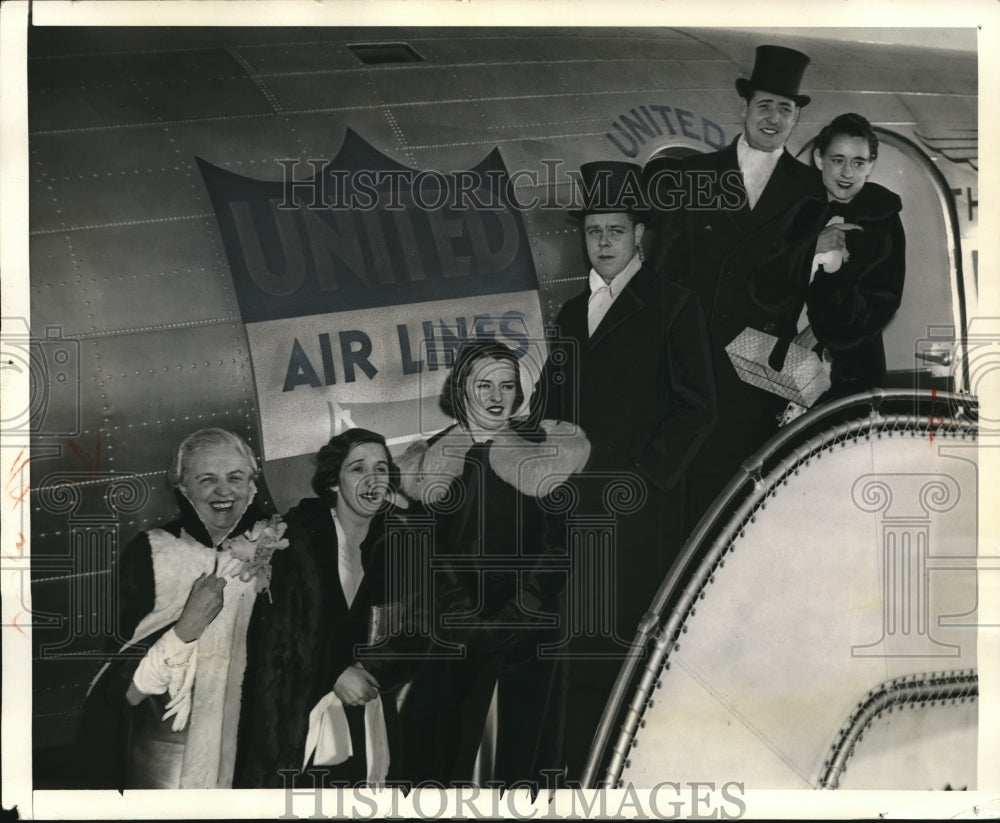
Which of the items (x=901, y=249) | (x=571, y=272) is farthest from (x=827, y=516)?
(x=571, y=272)

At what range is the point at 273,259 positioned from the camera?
12.2 ft

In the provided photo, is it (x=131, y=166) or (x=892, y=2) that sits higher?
(x=892, y=2)

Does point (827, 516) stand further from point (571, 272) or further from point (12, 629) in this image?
point (12, 629)

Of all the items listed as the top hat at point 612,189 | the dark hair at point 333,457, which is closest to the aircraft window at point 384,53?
the top hat at point 612,189

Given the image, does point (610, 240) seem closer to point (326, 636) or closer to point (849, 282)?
point (849, 282)

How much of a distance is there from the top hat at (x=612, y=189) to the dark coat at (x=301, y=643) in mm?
1373

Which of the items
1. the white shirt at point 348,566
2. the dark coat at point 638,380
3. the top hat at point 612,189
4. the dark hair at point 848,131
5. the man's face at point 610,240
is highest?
the dark hair at point 848,131

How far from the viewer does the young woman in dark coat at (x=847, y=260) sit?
395 centimetres

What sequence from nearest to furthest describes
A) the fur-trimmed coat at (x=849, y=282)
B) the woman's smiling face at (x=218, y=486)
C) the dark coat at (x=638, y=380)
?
the woman's smiling face at (x=218, y=486) → the dark coat at (x=638, y=380) → the fur-trimmed coat at (x=849, y=282)

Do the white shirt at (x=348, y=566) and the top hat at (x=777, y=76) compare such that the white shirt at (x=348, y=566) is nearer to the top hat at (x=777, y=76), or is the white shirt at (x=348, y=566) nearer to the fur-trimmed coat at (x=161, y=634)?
the fur-trimmed coat at (x=161, y=634)

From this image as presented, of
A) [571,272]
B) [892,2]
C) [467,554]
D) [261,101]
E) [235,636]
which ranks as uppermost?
[892,2]

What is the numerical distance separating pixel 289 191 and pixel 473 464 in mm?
1166

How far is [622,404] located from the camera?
12.6 ft

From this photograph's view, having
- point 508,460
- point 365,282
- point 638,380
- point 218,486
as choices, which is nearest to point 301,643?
point 218,486
